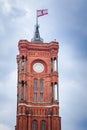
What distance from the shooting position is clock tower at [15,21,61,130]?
215 ft

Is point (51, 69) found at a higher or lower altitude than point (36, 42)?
lower

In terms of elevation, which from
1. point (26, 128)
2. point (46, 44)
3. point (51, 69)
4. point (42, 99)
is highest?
point (46, 44)

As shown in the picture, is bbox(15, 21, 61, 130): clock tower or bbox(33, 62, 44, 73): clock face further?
bbox(33, 62, 44, 73): clock face

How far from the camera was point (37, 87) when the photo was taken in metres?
69.6

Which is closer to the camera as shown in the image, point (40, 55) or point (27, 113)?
point (27, 113)

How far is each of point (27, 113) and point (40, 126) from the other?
3.41 m

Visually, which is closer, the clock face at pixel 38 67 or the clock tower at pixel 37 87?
the clock tower at pixel 37 87

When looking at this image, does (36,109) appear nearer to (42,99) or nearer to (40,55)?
(42,99)

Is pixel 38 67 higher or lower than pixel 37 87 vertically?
higher

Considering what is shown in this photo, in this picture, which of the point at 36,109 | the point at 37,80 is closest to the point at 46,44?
the point at 37,80

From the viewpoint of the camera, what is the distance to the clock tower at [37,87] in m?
65.6

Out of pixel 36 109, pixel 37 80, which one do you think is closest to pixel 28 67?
pixel 37 80

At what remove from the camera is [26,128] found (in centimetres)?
6469

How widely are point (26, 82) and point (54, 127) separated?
33.5 feet
